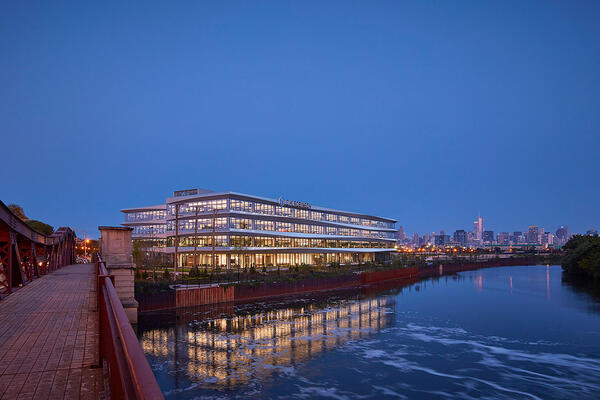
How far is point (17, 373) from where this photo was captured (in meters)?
8.45

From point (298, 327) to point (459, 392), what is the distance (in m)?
17.6

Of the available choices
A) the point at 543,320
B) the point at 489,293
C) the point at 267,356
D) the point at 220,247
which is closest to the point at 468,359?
the point at 267,356

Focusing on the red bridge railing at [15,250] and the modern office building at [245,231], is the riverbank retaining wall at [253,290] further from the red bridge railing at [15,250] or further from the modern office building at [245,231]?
the modern office building at [245,231]

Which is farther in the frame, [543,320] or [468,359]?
[543,320]

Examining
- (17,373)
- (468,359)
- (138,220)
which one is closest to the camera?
(17,373)

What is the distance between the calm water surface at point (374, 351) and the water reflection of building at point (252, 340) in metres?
0.09

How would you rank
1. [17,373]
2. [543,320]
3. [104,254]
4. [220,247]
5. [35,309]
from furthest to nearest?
[220,247], [543,320], [104,254], [35,309], [17,373]

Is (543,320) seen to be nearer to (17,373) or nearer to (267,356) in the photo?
(267,356)

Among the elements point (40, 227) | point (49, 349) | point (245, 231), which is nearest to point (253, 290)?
Answer: point (245, 231)

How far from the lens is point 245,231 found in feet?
282

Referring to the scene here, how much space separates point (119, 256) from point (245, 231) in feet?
209

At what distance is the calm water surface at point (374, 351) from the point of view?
919 inches

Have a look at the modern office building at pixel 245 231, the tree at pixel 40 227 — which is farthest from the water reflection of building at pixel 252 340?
the tree at pixel 40 227

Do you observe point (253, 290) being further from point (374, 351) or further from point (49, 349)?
point (49, 349)
